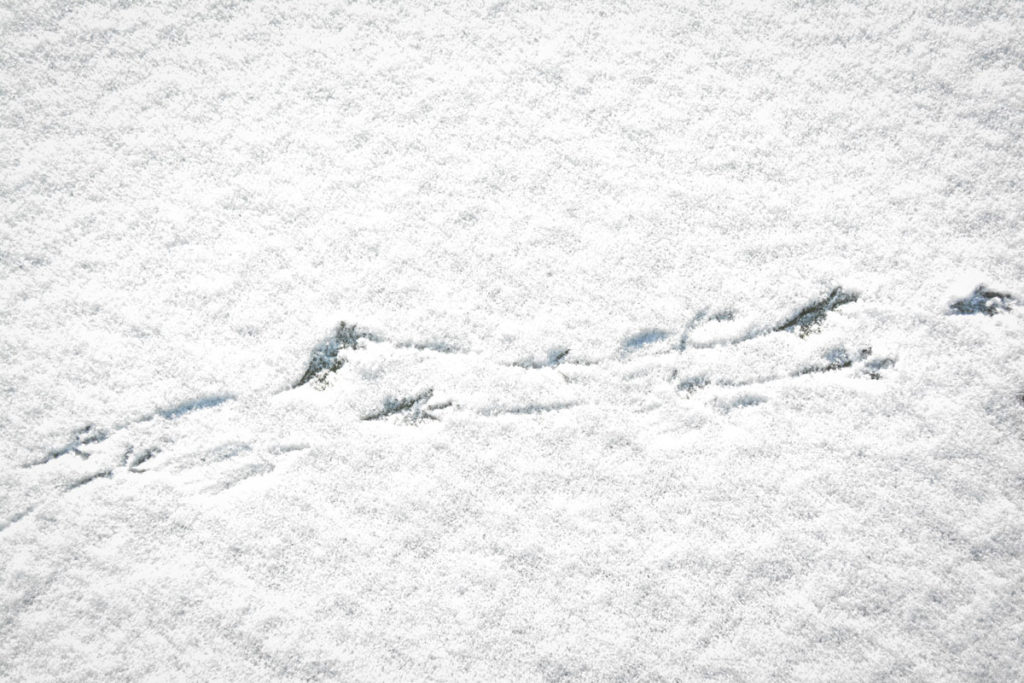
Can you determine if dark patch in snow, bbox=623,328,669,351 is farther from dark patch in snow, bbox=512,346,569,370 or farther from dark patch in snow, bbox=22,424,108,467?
dark patch in snow, bbox=22,424,108,467

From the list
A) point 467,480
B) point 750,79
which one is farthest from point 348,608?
point 750,79

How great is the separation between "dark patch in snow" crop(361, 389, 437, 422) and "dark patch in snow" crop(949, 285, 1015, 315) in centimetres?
80

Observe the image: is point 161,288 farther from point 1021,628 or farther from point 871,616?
point 1021,628

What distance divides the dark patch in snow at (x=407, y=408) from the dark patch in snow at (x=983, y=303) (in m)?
0.80

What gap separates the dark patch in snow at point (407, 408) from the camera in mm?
907

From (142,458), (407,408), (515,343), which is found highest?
(515,343)

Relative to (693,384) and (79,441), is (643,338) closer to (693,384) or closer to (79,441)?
(693,384)

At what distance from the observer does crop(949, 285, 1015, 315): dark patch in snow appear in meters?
0.89

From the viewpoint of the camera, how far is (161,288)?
93 cm

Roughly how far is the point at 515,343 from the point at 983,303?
2.31 ft

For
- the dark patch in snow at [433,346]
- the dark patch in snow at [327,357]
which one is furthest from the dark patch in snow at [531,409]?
the dark patch in snow at [327,357]

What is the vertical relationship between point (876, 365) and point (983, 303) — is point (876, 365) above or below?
below

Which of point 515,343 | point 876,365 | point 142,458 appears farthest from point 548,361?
point 142,458

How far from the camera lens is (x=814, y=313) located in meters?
0.90
